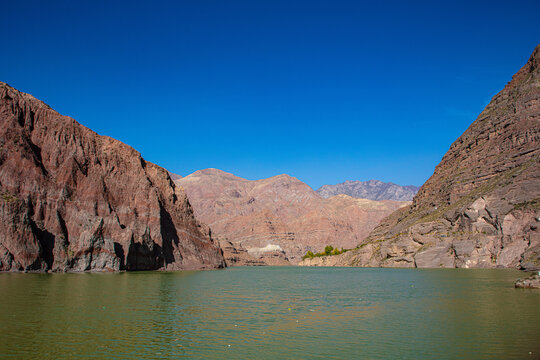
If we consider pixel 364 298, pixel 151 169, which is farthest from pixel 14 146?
pixel 364 298

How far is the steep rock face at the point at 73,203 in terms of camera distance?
8969cm

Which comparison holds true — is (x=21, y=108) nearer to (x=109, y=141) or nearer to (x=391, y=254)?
(x=109, y=141)

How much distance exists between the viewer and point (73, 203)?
356ft

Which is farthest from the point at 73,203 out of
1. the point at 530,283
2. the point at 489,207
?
the point at 489,207

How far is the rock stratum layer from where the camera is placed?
120 m

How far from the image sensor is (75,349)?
22844 mm

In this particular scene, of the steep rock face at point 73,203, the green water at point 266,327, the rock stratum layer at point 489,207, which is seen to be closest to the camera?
the green water at point 266,327

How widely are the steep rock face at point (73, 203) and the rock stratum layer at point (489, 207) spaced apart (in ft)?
252

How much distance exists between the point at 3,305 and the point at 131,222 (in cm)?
8894

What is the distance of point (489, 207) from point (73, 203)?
123062mm

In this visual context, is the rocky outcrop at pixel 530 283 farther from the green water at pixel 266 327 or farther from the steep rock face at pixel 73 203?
the steep rock face at pixel 73 203

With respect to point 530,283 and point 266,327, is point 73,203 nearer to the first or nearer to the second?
point 266,327

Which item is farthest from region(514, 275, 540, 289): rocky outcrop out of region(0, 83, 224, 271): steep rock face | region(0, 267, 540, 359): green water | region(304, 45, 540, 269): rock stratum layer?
region(0, 83, 224, 271): steep rock face

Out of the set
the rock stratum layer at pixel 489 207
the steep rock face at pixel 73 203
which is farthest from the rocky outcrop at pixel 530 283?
the steep rock face at pixel 73 203
